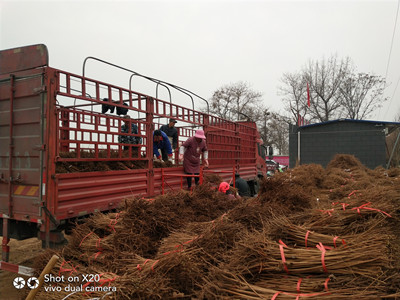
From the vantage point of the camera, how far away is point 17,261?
4.84 metres

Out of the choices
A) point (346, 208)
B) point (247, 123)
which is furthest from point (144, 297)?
point (247, 123)

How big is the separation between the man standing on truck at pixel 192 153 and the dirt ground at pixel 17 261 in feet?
10.8

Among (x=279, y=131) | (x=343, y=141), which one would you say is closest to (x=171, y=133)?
(x=343, y=141)

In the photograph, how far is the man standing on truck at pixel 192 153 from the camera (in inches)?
257

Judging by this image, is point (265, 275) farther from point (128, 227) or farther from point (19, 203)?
point (19, 203)

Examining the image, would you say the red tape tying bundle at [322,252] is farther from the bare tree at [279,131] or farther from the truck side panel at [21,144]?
the bare tree at [279,131]

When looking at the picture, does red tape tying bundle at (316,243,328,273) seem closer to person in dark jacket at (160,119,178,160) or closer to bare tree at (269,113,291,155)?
person in dark jacket at (160,119,178,160)

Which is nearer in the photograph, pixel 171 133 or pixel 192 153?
pixel 192 153

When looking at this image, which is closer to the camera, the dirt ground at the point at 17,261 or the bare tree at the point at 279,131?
the dirt ground at the point at 17,261

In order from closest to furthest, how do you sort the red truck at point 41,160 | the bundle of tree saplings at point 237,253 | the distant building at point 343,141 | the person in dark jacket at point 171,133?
the bundle of tree saplings at point 237,253 < the red truck at point 41,160 < the person in dark jacket at point 171,133 < the distant building at point 343,141

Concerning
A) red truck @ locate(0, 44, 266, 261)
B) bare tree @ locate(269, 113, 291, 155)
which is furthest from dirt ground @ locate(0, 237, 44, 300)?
bare tree @ locate(269, 113, 291, 155)

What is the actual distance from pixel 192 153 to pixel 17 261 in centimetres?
395

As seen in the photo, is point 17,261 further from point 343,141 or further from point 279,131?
point 279,131

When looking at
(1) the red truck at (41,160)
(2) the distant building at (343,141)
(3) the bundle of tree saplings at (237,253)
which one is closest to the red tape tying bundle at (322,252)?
(3) the bundle of tree saplings at (237,253)
